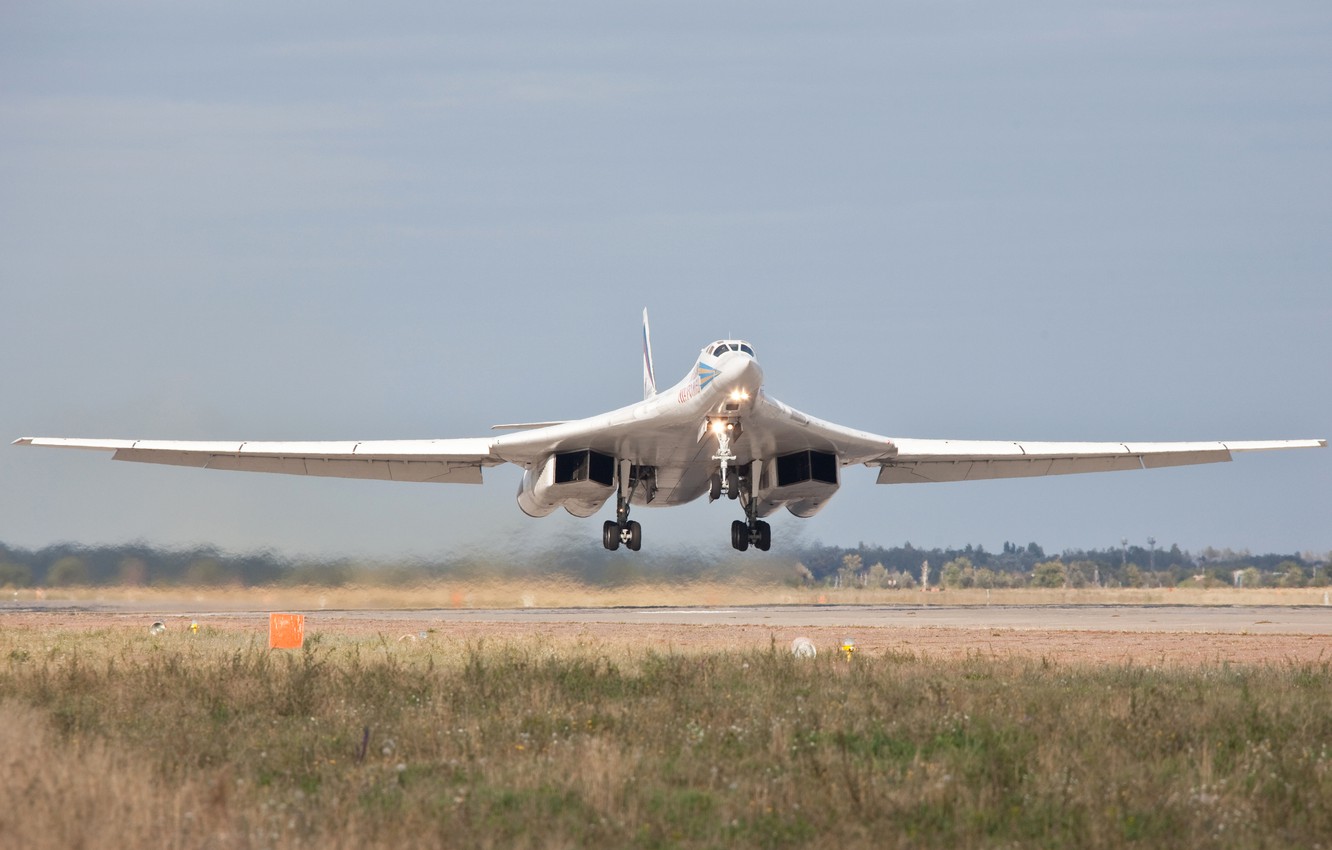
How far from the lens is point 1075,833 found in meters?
7.18

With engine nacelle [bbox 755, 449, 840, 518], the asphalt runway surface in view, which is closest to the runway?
the asphalt runway surface

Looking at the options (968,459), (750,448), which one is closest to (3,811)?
(750,448)

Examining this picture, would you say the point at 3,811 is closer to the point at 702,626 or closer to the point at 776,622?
the point at 702,626

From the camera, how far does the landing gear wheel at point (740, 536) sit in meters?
27.8

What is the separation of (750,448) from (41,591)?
61.7 ft

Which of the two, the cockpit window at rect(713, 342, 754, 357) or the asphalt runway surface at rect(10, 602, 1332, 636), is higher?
the cockpit window at rect(713, 342, 754, 357)

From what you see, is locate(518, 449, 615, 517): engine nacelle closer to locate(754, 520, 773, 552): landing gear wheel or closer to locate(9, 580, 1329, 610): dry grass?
locate(754, 520, 773, 552): landing gear wheel

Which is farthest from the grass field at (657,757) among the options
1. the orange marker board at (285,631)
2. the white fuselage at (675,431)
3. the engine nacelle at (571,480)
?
the engine nacelle at (571,480)

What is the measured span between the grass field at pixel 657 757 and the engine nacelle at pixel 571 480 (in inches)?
416

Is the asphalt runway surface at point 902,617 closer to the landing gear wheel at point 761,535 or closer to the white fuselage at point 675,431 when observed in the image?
the landing gear wheel at point 761,535

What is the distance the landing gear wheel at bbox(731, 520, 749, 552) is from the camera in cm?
2775

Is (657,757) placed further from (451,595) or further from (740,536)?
(451,595)

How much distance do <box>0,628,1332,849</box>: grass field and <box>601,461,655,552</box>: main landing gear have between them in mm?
11652

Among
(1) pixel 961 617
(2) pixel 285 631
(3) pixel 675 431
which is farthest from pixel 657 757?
(1) pixel 961 617
